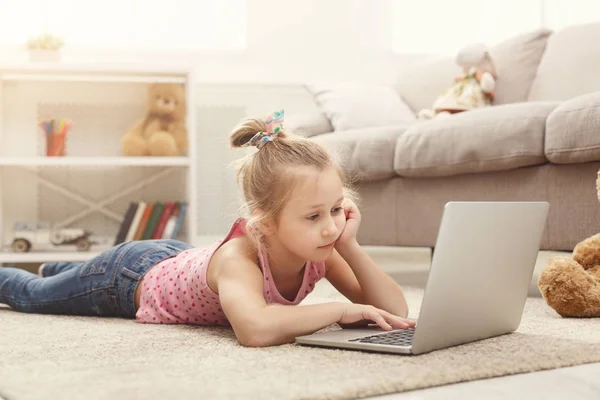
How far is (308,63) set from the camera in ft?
12.7

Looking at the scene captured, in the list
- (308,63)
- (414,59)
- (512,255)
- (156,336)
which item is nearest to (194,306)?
(156,336)

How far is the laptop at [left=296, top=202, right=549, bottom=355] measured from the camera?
107 cm

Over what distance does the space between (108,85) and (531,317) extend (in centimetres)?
232

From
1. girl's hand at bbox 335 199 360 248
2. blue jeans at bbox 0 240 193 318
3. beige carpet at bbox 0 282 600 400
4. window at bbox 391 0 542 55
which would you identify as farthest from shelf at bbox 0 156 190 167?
girl's hand at bbox 335 199 360 248

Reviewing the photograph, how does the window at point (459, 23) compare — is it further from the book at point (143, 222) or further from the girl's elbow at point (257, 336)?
the girl's elbow at point (257, 336)

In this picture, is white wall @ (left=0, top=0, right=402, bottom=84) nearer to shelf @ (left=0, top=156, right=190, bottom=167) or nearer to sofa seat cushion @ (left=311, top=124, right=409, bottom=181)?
shelf @ (left=0, top=156, right=190, bottom=167)

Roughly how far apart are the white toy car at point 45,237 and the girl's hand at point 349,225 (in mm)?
2000

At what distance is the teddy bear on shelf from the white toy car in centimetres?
142

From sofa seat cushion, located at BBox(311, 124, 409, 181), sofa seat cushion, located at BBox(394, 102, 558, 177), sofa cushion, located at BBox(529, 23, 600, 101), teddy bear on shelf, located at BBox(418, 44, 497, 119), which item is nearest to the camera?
sofa seat cushion, located at BBox(394, 102, 558, 177)

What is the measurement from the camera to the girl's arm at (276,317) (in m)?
1.22

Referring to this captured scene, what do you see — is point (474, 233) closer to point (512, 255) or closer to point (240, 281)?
point (512, 255)

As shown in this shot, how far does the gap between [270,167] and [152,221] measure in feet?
6.47

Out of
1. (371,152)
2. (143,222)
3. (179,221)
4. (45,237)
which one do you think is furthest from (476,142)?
(45,237)

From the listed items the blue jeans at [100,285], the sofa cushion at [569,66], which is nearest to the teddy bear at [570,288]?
the blue jeans at [100,285]
